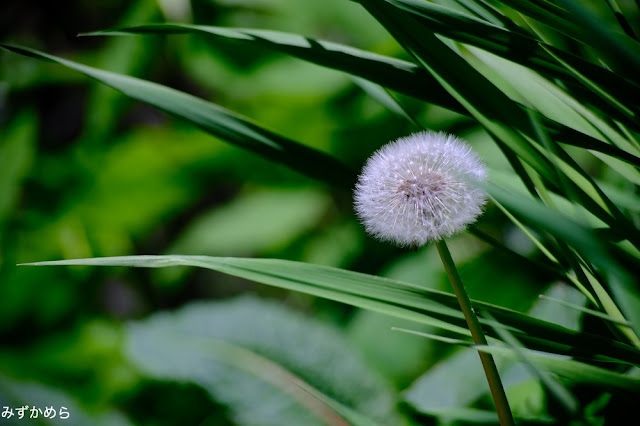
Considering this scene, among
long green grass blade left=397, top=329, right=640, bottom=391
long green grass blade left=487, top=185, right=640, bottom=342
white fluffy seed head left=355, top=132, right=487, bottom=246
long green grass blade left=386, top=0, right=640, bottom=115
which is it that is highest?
long green grass blade left=386, top=0, right=640, bottom=115

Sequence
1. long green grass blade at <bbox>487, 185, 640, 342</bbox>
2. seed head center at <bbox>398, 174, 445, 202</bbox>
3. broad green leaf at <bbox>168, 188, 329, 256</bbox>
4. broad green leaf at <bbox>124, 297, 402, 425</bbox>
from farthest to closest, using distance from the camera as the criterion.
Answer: broad green leaf at <bbox>168, 188, 329, 256</bbox> < broad green leaf at <bbox>124, 297, 402, 425</bbox> < seed head center at <bbox>398, 174, 445, 202</bbox> < long green grass blade at <bbox>487, 185, 640, 342</bbox>

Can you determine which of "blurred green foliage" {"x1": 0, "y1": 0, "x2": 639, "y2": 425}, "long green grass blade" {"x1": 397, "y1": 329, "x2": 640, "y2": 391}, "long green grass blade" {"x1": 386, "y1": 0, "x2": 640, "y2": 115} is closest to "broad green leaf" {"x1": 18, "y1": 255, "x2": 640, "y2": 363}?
"long green grass blade" {"x1": 397, "y1": 329, "x2": 640, "y2": 391}

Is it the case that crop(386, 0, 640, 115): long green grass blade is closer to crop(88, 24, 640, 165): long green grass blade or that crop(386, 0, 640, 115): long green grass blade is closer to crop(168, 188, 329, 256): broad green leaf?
crop(88, 24, 640, 165): long green grass blade

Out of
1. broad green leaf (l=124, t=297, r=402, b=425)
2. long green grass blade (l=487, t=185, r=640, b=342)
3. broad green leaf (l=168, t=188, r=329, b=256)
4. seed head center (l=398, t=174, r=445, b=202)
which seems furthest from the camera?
broad green leaf (l=168, t=188, r=329, b=256)

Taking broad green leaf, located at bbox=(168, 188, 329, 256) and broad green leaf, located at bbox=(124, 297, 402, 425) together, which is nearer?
broad green leaf, located at bbox=(124, 297, 402, 425)

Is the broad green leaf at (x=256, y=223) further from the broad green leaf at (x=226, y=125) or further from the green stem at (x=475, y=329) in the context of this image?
the green stem at (x=475, y=329)

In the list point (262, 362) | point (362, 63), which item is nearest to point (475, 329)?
point (362, 63)

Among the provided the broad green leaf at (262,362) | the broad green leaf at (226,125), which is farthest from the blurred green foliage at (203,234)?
the broad green leaf at (226,125)
